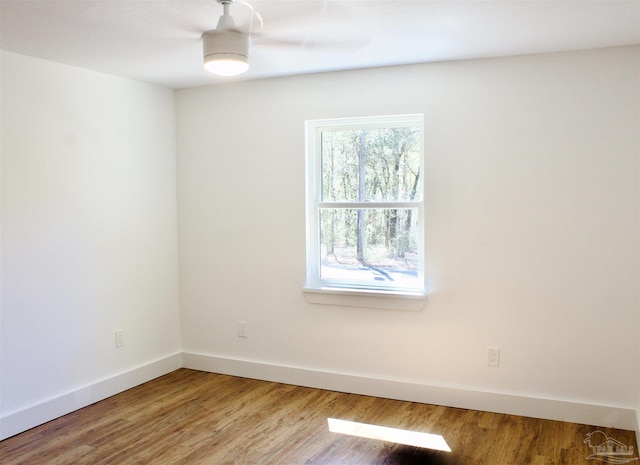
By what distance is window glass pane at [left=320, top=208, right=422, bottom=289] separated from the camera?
12.3ft

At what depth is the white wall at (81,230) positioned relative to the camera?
3162mm

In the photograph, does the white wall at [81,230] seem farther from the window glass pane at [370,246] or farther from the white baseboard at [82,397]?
the window glass pane at [370,246]

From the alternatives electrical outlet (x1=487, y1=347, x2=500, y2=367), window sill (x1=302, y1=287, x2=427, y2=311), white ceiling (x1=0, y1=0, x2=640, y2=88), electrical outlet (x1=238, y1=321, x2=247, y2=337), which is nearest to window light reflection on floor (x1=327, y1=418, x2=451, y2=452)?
electrical outlet (x1=487, y1=347, x2=500, y2=367)

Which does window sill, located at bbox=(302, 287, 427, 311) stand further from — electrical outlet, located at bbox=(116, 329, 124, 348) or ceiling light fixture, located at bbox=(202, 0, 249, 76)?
ceiling light fixture, located at bbox=(202, 0, 249, 76)

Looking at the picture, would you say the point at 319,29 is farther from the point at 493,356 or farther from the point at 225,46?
the point at 493,356

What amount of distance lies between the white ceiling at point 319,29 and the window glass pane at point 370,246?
108 cm

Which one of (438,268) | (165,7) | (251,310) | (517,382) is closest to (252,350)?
(251,310)

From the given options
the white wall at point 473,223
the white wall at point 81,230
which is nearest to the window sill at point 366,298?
the white wall at point 473,223

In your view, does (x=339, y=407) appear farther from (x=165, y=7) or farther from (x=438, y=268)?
(x=165, y=7)

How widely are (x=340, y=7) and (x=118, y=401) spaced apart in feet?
9.80

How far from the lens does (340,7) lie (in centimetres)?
241

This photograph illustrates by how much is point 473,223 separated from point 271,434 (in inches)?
72.8

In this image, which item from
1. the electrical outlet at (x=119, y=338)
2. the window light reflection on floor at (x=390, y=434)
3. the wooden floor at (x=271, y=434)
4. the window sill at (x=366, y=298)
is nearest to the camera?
the wooden floor at (x=271, y=434)

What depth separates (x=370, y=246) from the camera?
3865mm
